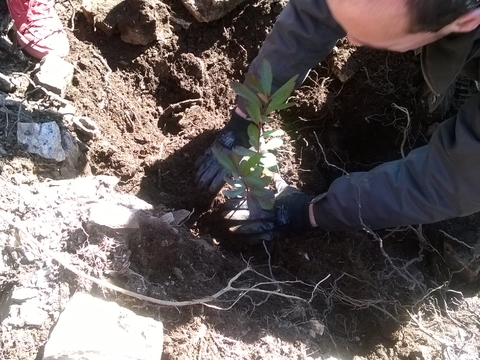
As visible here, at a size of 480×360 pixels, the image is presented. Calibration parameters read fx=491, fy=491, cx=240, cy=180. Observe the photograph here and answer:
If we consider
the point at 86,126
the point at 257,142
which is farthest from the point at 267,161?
the point at 86,126

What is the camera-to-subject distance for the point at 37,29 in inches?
75.2

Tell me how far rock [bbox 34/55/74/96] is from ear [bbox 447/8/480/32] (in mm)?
1353

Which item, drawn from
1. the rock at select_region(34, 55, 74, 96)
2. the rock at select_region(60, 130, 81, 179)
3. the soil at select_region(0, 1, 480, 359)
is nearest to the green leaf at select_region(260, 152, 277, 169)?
the soil at select_region(0, 1, 480, 359)

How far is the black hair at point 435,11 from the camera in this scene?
1.04 meters

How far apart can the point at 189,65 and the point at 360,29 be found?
3.77 ft

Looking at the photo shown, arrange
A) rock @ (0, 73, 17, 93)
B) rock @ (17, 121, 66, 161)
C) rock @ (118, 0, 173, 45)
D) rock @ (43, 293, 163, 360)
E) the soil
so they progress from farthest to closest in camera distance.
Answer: rock @ (118, 0, 173, 45) < rock @ (0, 73, 17, 93) < rock @ (17, 121, 66, 161) < the soil < rock @ (43, 293, 163, 360)

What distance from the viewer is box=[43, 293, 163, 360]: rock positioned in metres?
1.19

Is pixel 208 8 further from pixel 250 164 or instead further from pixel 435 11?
pixel 435 11

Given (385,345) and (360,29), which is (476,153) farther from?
(385,345)

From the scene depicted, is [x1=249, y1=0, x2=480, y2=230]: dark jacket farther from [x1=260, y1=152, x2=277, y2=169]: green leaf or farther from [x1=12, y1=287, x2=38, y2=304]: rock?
[x1=12, y1=287, x2=38, y2=304]: rock

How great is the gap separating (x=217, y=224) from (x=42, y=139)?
2.44 ft

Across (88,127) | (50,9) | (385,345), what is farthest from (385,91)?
(50,9)

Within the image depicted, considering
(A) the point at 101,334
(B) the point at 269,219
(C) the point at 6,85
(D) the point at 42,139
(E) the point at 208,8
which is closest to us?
(A) the point at 101,334

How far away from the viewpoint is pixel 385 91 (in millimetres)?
2240
